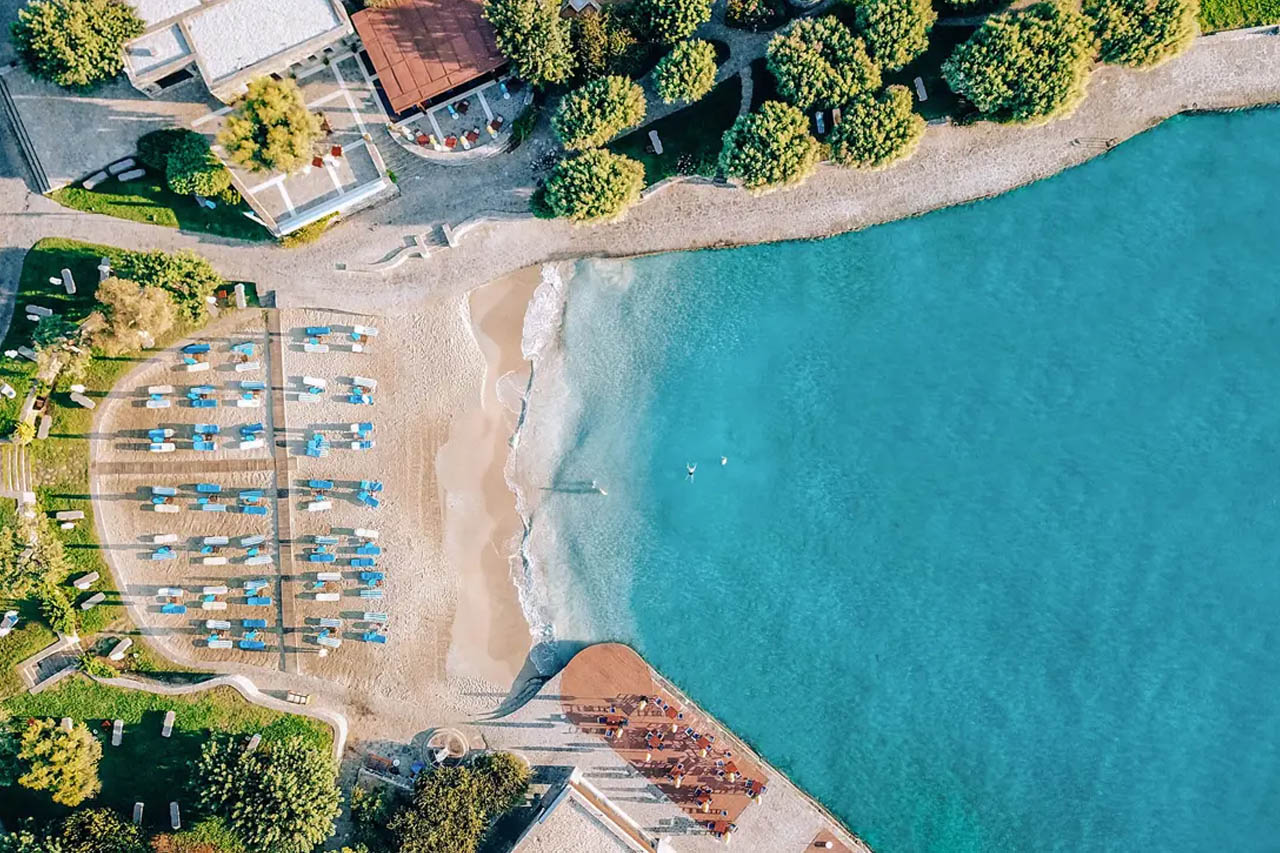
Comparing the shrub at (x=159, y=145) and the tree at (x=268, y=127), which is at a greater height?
the shrub at (x=159, y=145)

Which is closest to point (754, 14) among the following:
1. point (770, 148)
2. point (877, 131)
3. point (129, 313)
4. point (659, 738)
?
point (770, 148)

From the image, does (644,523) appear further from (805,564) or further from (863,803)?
(863,803)

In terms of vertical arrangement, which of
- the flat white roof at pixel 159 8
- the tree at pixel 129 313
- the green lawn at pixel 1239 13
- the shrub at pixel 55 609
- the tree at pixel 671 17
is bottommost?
the shrub at pixel 55 609

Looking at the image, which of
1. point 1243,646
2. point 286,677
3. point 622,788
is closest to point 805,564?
point 622,788

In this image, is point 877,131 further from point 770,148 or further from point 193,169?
point 193,169

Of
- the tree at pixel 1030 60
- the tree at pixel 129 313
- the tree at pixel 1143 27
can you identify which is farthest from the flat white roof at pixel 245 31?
the tree at pixel 1143 27

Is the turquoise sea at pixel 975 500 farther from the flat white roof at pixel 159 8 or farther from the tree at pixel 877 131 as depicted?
the flat white roof at pixel 159 8

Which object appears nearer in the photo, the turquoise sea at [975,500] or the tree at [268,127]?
the tree at [268,127]
